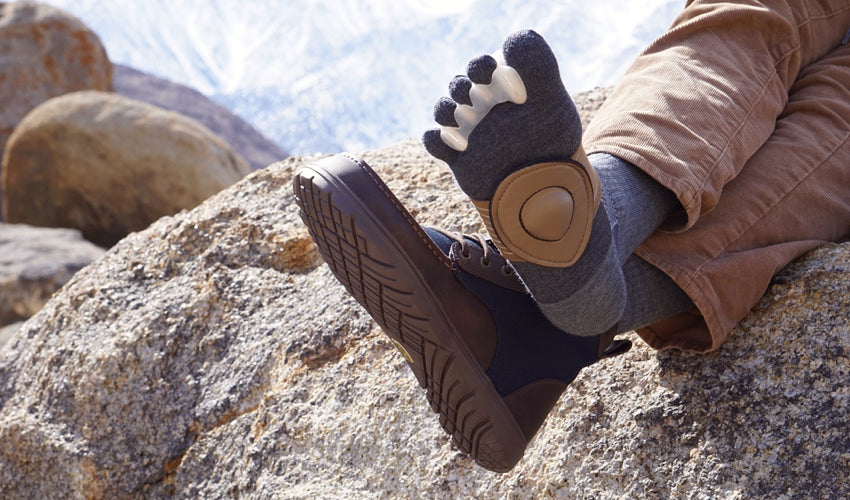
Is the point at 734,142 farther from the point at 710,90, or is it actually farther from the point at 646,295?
the point at 646,295

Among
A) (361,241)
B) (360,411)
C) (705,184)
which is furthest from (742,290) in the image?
(360,411)

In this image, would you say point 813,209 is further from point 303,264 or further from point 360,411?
point 303,264

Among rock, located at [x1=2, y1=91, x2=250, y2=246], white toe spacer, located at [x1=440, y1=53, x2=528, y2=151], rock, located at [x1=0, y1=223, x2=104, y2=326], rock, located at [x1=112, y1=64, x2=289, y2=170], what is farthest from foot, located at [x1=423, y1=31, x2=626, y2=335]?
rock, located at [x1=112, y1=64, x2=289, y2=170]

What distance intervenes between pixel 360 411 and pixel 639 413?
0.58 metres

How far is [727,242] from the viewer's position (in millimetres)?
1292

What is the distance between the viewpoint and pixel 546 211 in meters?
1.04

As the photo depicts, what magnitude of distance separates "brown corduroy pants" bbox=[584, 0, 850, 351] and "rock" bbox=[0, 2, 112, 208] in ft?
29.0

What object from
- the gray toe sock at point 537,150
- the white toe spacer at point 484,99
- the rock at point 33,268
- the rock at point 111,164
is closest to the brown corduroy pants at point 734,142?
the gray toe sock at point 537,150

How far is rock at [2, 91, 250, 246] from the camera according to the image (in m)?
5.89

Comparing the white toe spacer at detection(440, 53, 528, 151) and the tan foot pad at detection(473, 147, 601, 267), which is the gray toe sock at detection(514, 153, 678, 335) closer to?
the tan foot pad at detection(473, 147, 601, 267)

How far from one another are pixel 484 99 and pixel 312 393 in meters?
0.94

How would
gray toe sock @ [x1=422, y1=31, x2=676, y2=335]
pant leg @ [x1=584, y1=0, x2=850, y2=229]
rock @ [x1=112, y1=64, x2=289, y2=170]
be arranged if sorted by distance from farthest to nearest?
1. rock @ [x1=112, y1=64, x2=289, y2=170]
2. pant leg @ [x1=584, y1=0, x2=850, y2=229]
3. gray toe sock @ [x1=422, y1=31, x2=676, y2=335]

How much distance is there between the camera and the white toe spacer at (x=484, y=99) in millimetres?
1003

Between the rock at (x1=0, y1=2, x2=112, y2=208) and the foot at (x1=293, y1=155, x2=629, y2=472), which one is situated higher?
the rock at (x1=0, y1=2, x2=112, y2=208)
